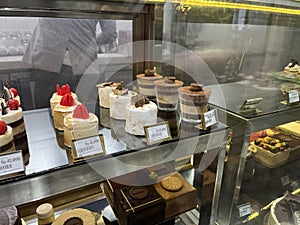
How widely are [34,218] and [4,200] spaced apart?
0.65m

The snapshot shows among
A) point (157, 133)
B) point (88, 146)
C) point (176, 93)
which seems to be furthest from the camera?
point (176, 93)

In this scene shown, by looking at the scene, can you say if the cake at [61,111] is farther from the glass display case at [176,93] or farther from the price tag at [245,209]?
the price tag at [245,209]

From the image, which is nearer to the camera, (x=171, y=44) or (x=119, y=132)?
(x=119, y=132)

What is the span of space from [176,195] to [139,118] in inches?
19.3

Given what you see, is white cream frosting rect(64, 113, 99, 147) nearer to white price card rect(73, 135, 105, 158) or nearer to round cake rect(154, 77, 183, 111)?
white price card rect(73, 135, 105, 158)

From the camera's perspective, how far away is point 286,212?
55.7 inches

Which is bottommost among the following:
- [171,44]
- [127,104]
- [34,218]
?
[34,218]

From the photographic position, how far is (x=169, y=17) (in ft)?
5.03

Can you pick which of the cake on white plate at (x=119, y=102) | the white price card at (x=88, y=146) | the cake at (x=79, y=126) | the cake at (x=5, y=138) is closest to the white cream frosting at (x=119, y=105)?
the cake on white plate at (x=119, y=102)

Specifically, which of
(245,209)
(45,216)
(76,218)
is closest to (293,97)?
(245,209)

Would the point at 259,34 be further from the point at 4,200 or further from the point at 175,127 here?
the point at 4,200

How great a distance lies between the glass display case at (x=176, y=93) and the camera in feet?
2.82

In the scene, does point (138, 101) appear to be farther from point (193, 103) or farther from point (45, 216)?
point (45, 216)

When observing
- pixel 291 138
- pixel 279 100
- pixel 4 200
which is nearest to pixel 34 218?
pixel 4 200
